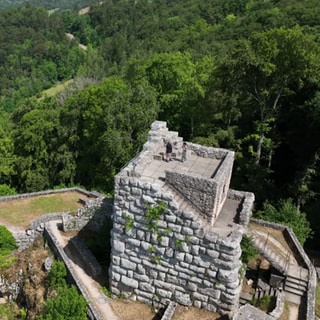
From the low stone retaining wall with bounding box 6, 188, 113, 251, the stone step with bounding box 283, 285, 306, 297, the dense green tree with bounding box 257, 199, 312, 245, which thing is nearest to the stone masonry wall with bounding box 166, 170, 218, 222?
the stone step with bounding box 283, 285, 306, 297

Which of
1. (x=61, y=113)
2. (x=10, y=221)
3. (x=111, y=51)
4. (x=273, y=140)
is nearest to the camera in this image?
(x=10, y=221)

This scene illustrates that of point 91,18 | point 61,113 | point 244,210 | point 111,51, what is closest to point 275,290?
point 244,210

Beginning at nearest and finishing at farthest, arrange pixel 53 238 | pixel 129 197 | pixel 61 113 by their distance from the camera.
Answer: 1. pixel 129 197
2. pixel 53 238
3. pixel 61 113

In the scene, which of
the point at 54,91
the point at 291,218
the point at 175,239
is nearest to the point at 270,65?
the point at 291,218

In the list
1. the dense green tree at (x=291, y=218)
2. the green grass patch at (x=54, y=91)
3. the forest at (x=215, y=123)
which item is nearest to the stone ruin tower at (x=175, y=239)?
the dense green tree at (x=291, y=218)

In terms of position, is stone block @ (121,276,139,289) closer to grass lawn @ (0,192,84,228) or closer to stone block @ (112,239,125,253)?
stone block @ (112,239,125,253)

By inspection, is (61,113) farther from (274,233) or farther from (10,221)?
(274,233)
